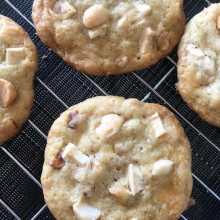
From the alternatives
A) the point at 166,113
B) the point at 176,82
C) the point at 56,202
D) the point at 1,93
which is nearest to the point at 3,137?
the point at 1,93

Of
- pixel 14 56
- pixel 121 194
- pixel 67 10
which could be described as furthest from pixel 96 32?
pixel 121 194

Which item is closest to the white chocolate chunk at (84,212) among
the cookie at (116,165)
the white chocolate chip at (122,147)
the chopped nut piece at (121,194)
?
the cookie at (116,165)

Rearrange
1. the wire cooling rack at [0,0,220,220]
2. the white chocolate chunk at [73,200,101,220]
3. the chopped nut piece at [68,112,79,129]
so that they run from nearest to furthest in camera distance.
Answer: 1. the white chocolate chunk at [73,200,101,220]
2. the chopped nut piece at [68,112,79,129]
3. the wire cooling rack at [0,0,220,220]

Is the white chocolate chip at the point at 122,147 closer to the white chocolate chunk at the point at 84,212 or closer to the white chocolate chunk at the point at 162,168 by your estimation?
the white chocolate chunk at the point at 162,168

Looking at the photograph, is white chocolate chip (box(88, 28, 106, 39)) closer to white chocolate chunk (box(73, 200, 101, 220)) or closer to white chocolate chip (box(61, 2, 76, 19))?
white chocolate chip (box(61, 2, 76, 19))

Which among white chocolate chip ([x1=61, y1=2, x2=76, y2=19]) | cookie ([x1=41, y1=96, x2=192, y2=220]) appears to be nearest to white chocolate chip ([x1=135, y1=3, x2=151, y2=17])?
white chocolate chip ([x1=61, y1=2, x2=76, y2=19])

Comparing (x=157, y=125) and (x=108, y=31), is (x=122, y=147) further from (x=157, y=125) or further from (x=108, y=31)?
(x=108, y=31)
